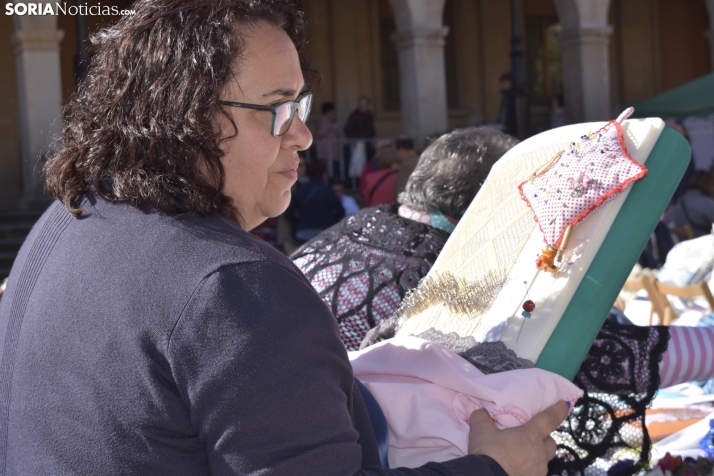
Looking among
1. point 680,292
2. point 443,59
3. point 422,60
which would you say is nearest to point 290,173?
point 680,292

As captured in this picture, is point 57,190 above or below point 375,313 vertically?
above

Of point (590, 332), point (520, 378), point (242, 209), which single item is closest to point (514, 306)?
point (590, 332)

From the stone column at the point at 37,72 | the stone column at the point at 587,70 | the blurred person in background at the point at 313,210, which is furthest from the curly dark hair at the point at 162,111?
the stone column at the point at 587,70

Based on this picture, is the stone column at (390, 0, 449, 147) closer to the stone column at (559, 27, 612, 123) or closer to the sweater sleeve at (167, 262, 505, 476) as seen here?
the stone column at (559, 27, 612, 123)

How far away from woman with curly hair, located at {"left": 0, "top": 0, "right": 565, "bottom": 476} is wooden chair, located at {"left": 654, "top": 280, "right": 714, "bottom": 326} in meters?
2.85

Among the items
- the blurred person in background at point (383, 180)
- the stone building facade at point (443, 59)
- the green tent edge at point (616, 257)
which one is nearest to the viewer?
the green tent edge at point (616, 257)

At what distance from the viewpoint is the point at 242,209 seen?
1.33 meters

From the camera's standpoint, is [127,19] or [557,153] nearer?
[127,19]

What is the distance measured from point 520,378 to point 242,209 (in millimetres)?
643

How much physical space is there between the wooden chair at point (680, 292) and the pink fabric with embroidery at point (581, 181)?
205 centimetres

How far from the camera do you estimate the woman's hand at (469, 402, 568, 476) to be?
137cm

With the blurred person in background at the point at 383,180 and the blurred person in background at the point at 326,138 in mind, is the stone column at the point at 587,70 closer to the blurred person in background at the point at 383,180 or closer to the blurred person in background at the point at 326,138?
the blurred person in background at the point at 326,138

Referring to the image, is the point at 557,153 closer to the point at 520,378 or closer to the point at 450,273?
the point at 450,273

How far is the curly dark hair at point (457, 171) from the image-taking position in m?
2.64
